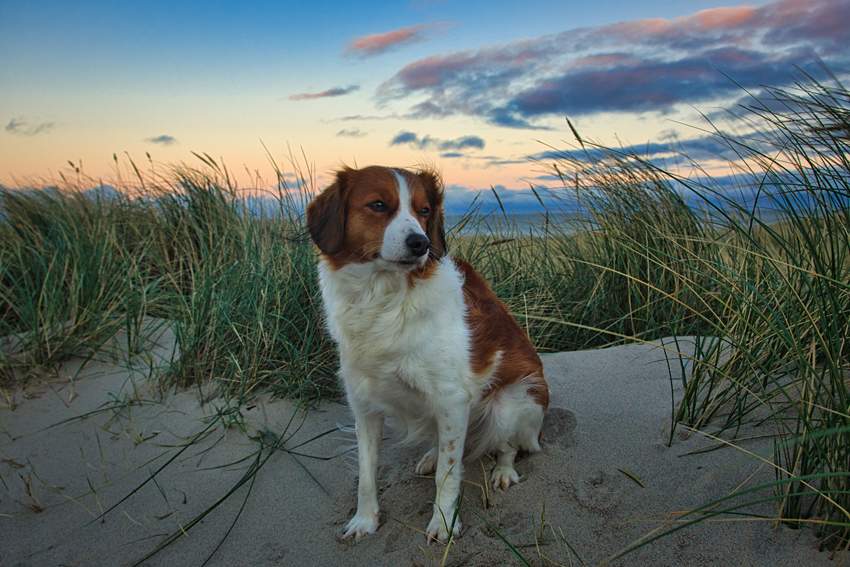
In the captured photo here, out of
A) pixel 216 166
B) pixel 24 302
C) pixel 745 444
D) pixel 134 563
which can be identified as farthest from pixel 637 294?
pixel 24 302

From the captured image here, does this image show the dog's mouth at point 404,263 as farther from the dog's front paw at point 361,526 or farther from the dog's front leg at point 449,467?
the dog's front paw at point 361,526

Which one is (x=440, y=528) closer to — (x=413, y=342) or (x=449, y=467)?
(x=449, y=467)

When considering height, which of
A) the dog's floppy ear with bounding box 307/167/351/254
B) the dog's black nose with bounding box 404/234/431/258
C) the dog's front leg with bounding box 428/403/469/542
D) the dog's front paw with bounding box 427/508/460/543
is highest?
the dog's floppy ear with bounding box 307/167/351/254

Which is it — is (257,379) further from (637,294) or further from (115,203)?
(115,203)

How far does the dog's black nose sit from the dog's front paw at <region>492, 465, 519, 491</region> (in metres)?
1.19

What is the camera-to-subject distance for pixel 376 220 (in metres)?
2.39

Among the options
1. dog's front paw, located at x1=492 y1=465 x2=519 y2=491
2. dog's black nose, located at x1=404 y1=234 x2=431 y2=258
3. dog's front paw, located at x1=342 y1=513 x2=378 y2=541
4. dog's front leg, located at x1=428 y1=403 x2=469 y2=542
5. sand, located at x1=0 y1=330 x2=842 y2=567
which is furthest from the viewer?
dog's front paw, located at x1=492 y1=465 x2=519 y2=491

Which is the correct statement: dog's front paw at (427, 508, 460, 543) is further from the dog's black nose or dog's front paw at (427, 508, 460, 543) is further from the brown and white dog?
the dog's black nose

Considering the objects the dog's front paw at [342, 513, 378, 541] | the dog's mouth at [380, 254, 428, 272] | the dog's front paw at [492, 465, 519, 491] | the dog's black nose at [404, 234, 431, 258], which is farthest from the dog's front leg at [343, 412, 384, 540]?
the dog's black nose at [404, 234, 431, 258]

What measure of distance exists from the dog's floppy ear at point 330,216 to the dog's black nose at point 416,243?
1.32 feet

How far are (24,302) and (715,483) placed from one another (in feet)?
18.2

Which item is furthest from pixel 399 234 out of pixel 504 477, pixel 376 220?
pixel 504 477

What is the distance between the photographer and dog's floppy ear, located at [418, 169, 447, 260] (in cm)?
262

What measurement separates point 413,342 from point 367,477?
710 millimetres
